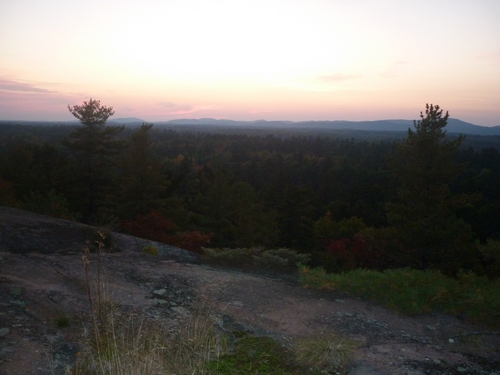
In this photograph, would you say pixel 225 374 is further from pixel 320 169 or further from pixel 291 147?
pixel 291 147

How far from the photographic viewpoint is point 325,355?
434 cm

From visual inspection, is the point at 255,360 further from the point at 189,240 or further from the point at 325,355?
the point at 189,240

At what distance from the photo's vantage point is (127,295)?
592 cm

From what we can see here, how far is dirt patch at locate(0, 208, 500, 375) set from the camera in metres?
4.31

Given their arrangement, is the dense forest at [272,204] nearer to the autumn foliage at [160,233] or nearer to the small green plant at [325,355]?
the autumn foliage at [160,233]

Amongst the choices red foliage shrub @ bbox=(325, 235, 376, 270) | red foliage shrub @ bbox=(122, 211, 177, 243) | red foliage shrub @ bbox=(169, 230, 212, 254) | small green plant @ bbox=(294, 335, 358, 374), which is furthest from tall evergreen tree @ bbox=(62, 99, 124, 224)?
small green plant @ bbox=(294, 335, 358, 374)

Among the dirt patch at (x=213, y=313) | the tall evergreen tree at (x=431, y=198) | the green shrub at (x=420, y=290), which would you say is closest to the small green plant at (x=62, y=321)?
the dirt patch at (x=213, y=313)

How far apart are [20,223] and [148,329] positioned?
23.6ft

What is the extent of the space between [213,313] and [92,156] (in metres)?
Answer: 20.3

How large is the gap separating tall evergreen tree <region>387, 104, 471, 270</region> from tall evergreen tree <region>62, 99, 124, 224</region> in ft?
53.8

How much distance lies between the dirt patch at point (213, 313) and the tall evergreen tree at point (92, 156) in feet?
52.2

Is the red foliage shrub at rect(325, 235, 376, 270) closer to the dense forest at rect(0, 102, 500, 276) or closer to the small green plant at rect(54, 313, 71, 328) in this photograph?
the dense forest at rect(0, 102, 500, 276)

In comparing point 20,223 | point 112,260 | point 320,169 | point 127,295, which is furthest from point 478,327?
point 320,169

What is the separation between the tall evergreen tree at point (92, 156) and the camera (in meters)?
23.1
